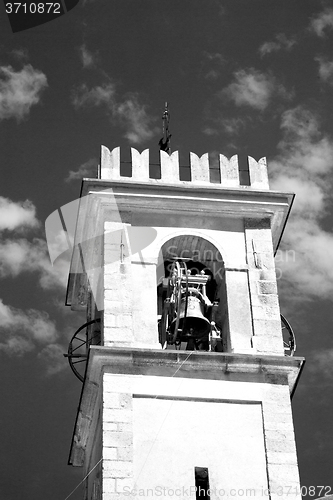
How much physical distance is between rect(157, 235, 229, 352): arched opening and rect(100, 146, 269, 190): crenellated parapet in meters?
1.56

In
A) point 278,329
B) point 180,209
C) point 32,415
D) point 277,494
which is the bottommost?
point 277,494

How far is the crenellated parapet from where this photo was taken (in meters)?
29.9

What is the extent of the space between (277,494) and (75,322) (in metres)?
18.8

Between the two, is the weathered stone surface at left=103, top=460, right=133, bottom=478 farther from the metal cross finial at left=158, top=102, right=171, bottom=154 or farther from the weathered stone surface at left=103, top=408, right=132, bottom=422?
the metal cross finial at left=158, top=102, right=171, bottom=154

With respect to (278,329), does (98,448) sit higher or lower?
lower

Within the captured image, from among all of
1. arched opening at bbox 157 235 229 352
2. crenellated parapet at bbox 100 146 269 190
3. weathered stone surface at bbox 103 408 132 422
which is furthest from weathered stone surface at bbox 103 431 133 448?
crenellated parapet at bbox 100 146 269 190

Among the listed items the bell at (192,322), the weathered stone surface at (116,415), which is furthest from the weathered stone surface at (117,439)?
the bell at (192,322)

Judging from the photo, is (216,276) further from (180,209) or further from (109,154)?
(109,154)

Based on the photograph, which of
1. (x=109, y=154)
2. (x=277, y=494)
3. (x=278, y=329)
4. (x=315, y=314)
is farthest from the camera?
(x=315, y=314)

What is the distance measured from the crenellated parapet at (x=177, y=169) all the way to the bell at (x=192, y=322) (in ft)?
9.99

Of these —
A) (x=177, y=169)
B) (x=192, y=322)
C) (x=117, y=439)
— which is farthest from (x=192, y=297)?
(x=117, y=439)

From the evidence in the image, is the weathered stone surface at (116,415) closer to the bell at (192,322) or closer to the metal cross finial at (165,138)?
the bell at (192,322)

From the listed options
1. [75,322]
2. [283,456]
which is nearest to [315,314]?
[75,322]

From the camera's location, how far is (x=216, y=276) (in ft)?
96.0
